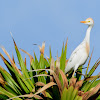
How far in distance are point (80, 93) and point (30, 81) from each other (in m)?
1.12

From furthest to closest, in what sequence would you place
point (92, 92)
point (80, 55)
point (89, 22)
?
1. point (89, 22)
2. point (80, 55)
3. point (92, 92)

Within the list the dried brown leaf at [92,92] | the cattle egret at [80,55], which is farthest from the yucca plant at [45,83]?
the cattle egret at [80,55]

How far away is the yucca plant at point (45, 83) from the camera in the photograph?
186 inches

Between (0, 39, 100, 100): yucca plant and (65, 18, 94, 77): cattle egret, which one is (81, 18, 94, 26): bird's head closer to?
(65, 18, 94, 77): cattle egret

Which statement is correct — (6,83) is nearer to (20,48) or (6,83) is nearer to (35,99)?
(35,99)

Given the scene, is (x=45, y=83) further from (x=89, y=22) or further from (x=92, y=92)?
(x=89, y=22)

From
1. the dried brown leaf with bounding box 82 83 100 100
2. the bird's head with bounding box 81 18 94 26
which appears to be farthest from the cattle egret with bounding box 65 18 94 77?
the dried brown leaf with bounding box 82 83 100 100

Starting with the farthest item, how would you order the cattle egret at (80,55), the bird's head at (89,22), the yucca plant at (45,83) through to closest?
the bird's head at (89,22) → the cattle egret at (80,55) → the yucca plant at (45,83)

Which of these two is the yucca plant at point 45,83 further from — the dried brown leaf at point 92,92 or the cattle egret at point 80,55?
the cattle egret at point 80,55

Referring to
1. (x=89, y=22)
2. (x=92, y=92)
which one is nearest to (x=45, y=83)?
(x=92, y=92)

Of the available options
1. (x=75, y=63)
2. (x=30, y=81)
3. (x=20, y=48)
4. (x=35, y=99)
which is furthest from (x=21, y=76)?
(x=75, y=63)

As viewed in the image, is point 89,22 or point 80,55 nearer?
point 80,55

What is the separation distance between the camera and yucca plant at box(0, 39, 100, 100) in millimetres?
4715

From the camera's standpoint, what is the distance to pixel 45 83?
5758 millimetres
